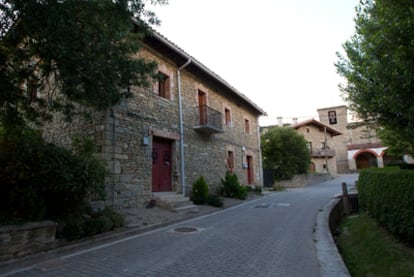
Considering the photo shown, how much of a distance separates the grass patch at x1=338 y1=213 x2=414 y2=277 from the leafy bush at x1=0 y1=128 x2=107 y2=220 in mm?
5018

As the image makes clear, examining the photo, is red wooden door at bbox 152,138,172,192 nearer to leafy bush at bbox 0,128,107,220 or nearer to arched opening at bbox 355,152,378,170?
leafy bush at bbox 0,128,107,220

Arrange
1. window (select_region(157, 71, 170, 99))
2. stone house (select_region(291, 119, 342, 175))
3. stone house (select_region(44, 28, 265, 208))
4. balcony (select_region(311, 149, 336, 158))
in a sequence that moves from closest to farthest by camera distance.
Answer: stone house (select_region(44, 28, 265, 208))
window (select_region(157, 71, 170, 99))
balcony (select_region(311, 149, 336, 158))
stone house (select_region(291, 119, 342, 175))

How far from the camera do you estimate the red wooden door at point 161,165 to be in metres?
8.77

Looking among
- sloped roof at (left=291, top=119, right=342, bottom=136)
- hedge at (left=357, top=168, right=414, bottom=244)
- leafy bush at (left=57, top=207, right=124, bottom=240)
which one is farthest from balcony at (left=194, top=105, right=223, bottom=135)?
sloped roof at (left=291, top=119, right=342, bottom=136)

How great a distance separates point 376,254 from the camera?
384 centimetres

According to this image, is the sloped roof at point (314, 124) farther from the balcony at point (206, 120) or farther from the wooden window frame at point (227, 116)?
the balcony at point (206, 120)

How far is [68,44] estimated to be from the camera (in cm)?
420

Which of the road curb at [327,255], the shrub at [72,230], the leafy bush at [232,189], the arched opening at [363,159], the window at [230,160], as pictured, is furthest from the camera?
the arched opening at [363,159]

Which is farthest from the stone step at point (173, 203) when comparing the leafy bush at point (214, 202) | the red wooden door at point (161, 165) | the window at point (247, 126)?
the window at point (247, 126)

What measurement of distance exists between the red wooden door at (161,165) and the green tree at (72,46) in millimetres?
3795

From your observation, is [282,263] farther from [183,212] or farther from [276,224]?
[183,212]

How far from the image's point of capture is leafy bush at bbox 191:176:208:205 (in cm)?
947

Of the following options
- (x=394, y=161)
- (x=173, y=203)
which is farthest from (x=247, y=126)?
(x=394, y=161)

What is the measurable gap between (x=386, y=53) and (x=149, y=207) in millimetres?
7077
